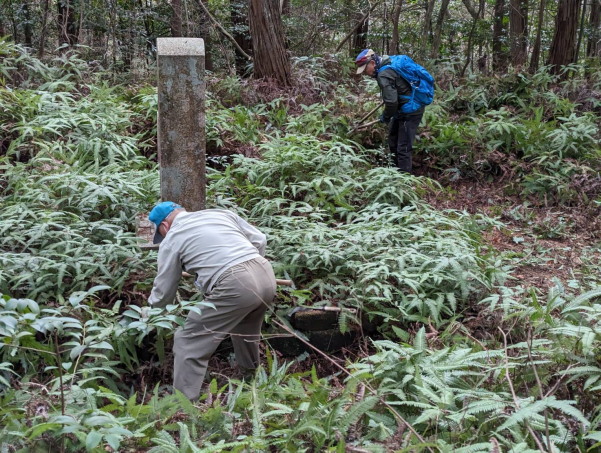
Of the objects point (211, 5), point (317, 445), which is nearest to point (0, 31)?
point (211, 5)

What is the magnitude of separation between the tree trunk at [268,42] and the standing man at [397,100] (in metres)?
2.67

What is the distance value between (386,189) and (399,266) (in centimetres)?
192

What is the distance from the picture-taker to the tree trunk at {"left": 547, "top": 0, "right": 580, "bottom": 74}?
11578 mm

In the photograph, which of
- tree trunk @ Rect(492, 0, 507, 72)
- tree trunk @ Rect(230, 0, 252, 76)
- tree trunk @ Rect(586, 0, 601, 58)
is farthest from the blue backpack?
tree trunk @ Rect(586, 0, 601, 58)

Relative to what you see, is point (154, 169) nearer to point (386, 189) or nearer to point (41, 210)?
point (41, 210)

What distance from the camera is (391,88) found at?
8.45m

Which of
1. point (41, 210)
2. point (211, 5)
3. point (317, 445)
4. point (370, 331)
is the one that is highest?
point (211, 5)

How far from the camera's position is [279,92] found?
1073 centimetres

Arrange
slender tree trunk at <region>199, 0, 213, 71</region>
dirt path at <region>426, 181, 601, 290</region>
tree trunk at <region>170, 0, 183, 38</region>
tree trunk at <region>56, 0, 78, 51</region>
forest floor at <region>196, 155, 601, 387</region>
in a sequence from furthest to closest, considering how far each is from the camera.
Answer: slender tree trunk at <region>199, 0, 213, 71</region> → tree trunk at <region>170, 0, 183, 38</region> → tree trunk at <region>56, 0, 78, 51</region> → dirt path at <region>426, 181, 601, 290</region> → forest floor at <region>196, 155, 601, 387</region>

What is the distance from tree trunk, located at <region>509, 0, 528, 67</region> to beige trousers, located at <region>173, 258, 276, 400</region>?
10.8 m

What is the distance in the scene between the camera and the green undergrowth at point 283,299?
9.54ft

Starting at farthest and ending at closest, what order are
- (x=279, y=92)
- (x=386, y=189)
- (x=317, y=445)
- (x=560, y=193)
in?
(x=279, y=92), (x=560, y=193), (x=386, y=189), (x=317, y=445)

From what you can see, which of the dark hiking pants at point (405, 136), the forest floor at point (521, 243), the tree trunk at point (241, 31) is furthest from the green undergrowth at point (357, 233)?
the tree trunk at point (241, 31)

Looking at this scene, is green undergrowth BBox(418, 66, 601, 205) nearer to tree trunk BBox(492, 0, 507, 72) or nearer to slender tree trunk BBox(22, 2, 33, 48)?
tree trunk BBox(492, 0, 507, 72)
